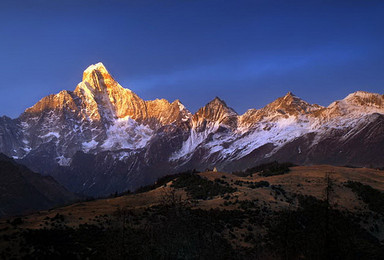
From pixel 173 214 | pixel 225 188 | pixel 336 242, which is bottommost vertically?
pixel 336 242

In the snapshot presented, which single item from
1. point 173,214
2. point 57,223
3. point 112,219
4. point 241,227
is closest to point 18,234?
point 57,223

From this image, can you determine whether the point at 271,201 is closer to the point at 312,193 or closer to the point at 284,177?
the point at 312,193

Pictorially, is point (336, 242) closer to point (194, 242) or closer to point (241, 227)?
point (194, 242)

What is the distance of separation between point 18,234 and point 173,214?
22.8 m

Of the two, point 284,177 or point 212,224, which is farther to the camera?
point 284,177

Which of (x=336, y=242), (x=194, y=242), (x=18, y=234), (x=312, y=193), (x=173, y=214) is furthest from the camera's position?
(x=312, y=193)

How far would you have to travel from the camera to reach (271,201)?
3620 inches

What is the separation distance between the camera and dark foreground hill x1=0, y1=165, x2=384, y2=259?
144 feet

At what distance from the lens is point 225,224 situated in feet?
244

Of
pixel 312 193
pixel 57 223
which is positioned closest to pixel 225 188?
pixel 312 193

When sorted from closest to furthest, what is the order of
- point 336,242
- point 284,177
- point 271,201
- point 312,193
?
point 336,242 < point 271,201 < point 312,193 < point 284,177

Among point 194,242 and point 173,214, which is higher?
point 173,214

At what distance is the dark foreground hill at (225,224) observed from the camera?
1731 inches

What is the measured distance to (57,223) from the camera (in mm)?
68812
